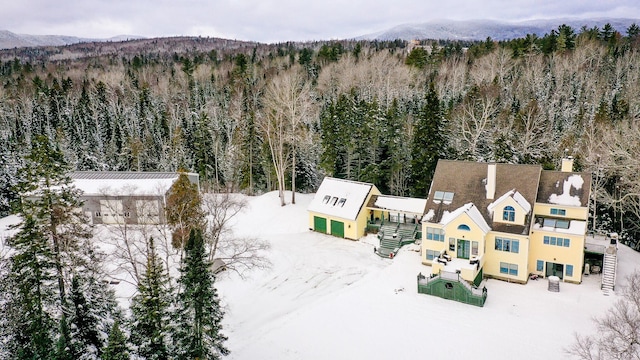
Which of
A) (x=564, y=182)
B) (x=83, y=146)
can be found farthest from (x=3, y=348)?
(x=83, y=146)

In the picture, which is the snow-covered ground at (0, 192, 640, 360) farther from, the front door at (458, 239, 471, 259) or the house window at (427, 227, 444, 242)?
the front door at (458, 239, 471, 259)

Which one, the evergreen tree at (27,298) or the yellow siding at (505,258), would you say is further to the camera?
the yellow siding at (505,258)

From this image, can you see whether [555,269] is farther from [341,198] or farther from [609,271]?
[341,198]

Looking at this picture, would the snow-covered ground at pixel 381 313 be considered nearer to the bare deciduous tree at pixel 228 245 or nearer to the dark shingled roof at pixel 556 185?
the bare deciduous tree at pixel 228 245

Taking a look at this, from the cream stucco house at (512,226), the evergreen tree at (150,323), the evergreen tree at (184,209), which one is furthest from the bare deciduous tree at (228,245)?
the cream stucco house at (512,226)

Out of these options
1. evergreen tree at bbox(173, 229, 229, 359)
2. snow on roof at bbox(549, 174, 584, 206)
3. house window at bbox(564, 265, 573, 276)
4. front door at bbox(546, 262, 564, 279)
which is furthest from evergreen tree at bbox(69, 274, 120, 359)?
snow on roof at bbox(549, 174, 584, 206)

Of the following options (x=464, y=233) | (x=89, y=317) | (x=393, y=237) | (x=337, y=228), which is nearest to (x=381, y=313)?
(x=464, y=233)
